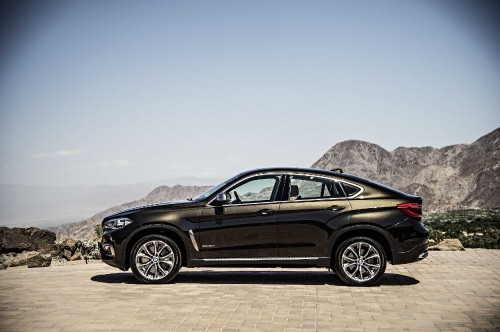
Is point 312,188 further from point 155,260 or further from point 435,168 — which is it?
point 435,168

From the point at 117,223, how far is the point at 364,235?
3821 millimetres

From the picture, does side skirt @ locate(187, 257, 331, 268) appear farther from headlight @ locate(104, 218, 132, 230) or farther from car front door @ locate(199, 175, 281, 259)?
headlight @ locate(104, 218, 132, 230)

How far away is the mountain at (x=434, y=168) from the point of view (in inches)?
3056

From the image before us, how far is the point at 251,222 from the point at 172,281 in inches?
63.7

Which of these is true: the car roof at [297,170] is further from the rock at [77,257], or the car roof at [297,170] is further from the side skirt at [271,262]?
the rock at [77,257]

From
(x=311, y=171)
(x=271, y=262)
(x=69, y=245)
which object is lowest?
(x=271, y=262)

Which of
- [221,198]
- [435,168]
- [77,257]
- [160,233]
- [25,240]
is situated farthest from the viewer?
[435,168]

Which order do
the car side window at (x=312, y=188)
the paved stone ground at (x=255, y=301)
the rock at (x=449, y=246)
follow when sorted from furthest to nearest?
the rock at (x=449, y=246)
the car side window at (x=312, y=188)
the paved stone ground at (x=255, y=301)

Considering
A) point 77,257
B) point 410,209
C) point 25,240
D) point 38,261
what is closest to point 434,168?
point 25,240

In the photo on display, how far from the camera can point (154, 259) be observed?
367 inches

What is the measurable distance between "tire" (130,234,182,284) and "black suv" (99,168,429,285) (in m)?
0.02

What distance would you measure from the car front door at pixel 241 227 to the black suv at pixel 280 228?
0.02 meters

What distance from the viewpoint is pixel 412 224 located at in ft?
29.5

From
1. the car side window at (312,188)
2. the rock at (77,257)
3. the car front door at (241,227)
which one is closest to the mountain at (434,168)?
the rock at (77,257)
